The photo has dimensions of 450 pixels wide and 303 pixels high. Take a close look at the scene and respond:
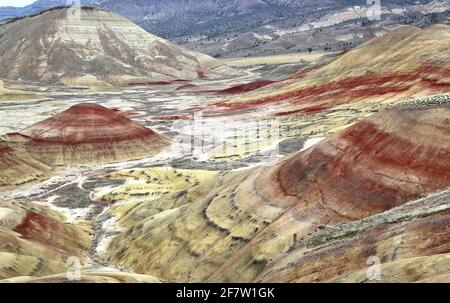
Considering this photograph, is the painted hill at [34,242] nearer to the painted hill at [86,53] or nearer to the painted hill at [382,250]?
the painted hill at [382,250]

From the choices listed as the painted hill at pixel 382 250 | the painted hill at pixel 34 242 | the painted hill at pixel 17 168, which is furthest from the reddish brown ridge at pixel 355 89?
the painted hill at pixel 382 250

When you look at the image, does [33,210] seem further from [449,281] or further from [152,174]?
[449,281]

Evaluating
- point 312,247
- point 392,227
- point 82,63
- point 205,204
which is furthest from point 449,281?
point 82,63

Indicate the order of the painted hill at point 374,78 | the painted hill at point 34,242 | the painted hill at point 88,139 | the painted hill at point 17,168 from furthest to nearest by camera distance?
1. the painted hill at point 374,78
2. the painted hill at point 88,139
3. the painted hill at point 17,168
4. the painted hill at point 34,242

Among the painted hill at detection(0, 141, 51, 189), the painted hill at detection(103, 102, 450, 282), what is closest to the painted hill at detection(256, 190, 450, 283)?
the painted hill at detection(103, 102, 450, 282)

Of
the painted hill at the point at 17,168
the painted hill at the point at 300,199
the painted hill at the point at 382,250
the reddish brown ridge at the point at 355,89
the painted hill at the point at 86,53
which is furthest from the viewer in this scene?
the painted hill at the point at 86,53

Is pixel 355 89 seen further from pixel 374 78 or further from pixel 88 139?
pixel 88 139

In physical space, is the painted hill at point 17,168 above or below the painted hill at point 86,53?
below
